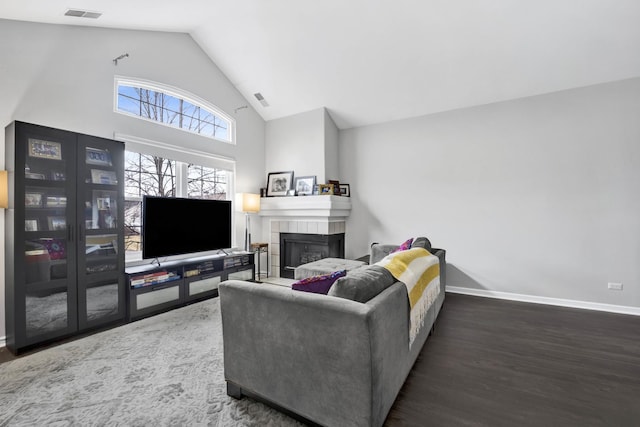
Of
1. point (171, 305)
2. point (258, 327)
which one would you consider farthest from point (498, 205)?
point (171, 305)

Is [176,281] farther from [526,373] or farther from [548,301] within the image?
[548,301]

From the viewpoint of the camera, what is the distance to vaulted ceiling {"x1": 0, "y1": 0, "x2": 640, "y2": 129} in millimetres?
3039

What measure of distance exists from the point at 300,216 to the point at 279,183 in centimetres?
85

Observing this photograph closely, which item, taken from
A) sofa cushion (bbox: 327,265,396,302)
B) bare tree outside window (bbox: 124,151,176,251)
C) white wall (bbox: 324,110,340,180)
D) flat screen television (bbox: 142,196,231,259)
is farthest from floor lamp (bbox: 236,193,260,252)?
sofa cushion (bbox: 327,265,396,302)

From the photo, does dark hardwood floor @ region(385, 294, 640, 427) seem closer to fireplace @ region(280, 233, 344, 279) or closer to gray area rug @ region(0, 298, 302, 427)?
gray area rug @ region(0, 298, 302, 427)

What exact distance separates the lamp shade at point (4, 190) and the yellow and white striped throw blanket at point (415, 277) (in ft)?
10.7

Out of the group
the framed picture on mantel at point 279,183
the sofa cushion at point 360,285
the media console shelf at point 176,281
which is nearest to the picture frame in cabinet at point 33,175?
the media console shelf at point 176,281

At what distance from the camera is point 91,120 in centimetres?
328

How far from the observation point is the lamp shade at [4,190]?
8.14 feet

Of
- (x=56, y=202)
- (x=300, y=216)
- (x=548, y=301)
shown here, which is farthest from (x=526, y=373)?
(x=56, y=202)

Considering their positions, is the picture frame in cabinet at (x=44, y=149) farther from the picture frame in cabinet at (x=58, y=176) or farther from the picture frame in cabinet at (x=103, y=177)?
the picture frame in cabinet at (x=103, y=177)

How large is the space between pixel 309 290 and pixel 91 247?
8.40 feet

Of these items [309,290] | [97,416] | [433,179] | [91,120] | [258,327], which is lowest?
[97,416]

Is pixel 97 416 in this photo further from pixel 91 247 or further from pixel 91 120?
pixel 91 120
